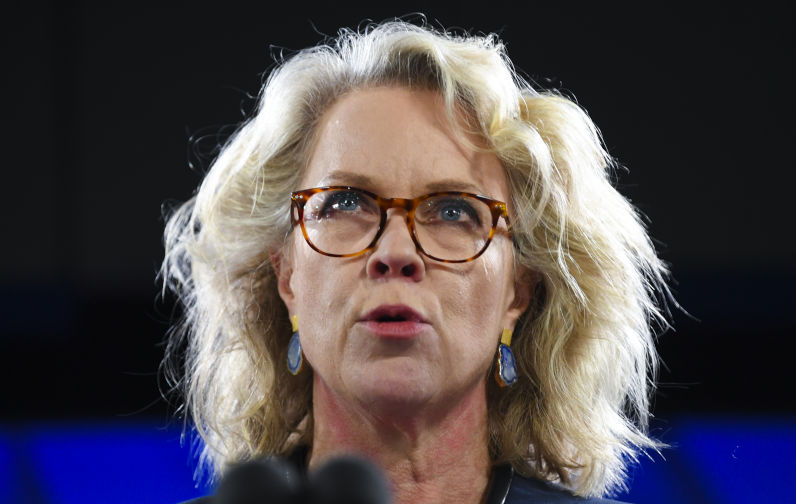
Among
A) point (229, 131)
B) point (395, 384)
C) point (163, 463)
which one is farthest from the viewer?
point (229, 131)

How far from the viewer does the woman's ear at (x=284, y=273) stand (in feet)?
6.39

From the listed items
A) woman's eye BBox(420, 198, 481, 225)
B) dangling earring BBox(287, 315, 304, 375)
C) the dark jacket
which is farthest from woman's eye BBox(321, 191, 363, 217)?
the dark jacket

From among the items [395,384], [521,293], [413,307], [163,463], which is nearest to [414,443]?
[395,384]

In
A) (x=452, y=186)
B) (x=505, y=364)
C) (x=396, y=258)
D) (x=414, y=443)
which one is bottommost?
(x=414, y=443)

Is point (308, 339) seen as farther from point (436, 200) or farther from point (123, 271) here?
point (123, 271)

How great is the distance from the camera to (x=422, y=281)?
1694mm

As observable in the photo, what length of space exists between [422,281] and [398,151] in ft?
0.79

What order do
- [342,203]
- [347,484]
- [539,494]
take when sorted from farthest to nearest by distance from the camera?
[539,494]
[342,203]
[347,484]

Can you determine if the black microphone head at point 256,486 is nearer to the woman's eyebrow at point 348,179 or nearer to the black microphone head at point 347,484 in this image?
the black microphone head at point 347,484

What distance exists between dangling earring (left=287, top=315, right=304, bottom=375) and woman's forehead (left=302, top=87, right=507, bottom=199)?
0.90 ft

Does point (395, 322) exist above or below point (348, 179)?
below

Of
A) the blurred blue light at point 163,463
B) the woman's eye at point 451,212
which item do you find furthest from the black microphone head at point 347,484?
the blurred blue light at point 163,463

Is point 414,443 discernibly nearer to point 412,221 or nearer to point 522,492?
point 522,492

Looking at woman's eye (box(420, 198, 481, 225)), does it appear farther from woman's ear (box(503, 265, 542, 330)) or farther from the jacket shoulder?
the jacket shoulder
